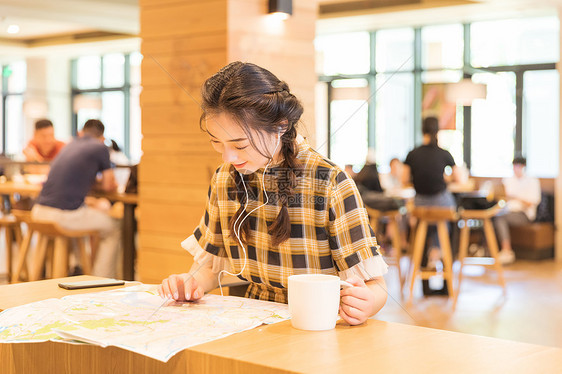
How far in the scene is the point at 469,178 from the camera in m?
9.31

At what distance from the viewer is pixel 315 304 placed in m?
1.31

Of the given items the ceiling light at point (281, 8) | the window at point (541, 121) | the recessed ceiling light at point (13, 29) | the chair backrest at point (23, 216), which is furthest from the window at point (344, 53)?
the ceiling light at point (281, 8)

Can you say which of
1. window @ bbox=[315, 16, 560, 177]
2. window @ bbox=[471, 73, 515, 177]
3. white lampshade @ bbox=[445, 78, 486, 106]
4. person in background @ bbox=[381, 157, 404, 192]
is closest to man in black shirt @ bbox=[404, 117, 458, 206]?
window @ bbox=[315, 16, 560, 177]

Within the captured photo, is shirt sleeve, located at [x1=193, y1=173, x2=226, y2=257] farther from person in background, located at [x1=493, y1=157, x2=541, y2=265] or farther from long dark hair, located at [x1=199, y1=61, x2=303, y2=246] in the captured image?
person in background, located at [x1=493, y1=157, x2=541, y2=265]

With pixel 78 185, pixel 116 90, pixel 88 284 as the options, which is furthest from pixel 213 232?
pixel 116 90

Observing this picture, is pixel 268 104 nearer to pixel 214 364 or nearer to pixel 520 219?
pixel 214 364

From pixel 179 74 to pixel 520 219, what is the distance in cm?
522

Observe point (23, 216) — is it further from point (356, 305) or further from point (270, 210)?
point (356, 305)

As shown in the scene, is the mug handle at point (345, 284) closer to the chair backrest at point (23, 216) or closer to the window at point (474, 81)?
the chair backrest at point (23, 216)

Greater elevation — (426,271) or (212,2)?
(212,2)

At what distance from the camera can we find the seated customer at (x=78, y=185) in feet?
16.3

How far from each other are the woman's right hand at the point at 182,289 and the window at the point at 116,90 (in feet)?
40.1

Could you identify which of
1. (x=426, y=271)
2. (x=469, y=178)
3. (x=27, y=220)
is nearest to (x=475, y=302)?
(x=426, y=271)

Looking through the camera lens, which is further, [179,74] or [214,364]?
[179,74]
